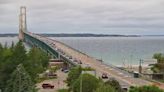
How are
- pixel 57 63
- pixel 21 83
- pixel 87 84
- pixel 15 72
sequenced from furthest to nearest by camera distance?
pixel 57 63
pixel 87 84
pixel 15 72
pixel 21 83

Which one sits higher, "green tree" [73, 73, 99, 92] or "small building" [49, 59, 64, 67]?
"green tree" [73, 73, 99, 92]

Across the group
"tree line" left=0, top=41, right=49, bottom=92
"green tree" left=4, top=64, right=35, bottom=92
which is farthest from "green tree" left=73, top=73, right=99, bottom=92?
"green tree" left=4, top=64, right=35, bottom=92

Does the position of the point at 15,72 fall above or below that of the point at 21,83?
above

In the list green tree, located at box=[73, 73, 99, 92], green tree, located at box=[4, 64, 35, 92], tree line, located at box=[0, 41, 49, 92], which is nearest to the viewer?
green tree, located at box=[4, 64, 35, 92]

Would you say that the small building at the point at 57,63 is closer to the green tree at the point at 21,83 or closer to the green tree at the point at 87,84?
the green tree at the point at 87,84

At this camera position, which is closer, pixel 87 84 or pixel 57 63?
pixel 87 84

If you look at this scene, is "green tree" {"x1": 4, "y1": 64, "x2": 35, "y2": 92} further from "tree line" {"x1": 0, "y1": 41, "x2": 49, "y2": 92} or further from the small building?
the small building

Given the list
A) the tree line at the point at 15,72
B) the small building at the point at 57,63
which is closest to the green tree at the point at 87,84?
the tree line at the point at 15,72

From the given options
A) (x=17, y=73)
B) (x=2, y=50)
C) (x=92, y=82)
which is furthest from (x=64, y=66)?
(x=17, y=73)

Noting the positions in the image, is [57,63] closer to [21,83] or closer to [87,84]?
[87,84]

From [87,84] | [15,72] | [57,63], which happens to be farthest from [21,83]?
[57,63]

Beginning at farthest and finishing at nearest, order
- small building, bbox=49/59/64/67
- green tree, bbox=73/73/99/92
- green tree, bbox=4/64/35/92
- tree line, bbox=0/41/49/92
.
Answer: small building, bbox=49/59/64/67, green tree, bbox=73/73/99/92, tree line, bbox=0/41/49/92, green tree, bbox=4/64/35/92
